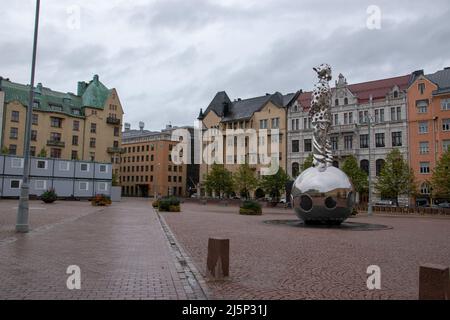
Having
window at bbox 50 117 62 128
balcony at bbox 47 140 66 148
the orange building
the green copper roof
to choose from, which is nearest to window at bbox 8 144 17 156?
balcony at bbox 47 140 66 148

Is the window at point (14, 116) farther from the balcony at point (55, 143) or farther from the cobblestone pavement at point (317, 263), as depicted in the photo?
the cobblestone pavement at point (317, 263)

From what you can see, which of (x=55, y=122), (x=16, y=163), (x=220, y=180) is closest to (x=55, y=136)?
(x=55, y=122)

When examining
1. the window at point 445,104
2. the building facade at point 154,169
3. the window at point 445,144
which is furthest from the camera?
the building facade at point 154,169

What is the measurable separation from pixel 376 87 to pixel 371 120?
26.0 ft

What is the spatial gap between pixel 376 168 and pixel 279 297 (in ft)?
199

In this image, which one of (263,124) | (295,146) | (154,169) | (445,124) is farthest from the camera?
(154,169)

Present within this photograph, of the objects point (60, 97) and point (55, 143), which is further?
point (60, 97)

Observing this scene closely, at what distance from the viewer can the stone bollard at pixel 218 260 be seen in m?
8.90

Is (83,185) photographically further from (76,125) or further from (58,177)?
(76,125)

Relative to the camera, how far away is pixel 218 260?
8.91 m

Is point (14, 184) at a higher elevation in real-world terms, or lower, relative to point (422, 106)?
lower

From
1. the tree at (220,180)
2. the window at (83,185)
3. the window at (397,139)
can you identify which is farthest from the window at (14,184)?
the window at (397,139)

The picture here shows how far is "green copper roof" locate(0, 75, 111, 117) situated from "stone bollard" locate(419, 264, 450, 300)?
3143 inches
